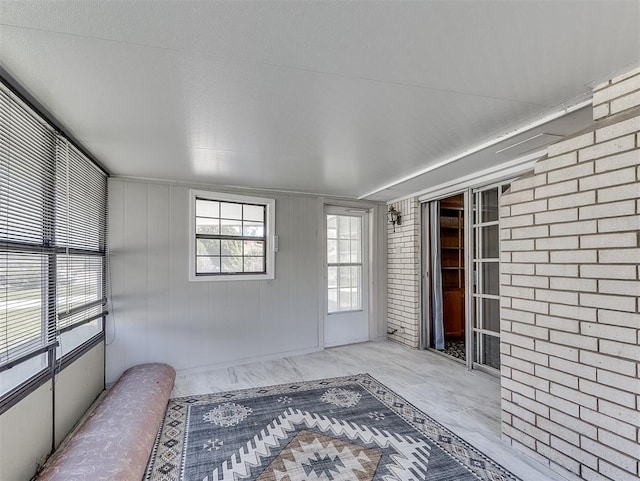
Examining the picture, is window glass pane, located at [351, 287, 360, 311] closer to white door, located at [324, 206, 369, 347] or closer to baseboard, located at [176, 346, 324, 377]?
white door, located at [324, 206, 369, 347]

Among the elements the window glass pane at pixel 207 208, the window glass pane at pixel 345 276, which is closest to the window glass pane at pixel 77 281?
the window glass pane at pixel 207 208

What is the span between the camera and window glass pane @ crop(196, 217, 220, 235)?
4.11m

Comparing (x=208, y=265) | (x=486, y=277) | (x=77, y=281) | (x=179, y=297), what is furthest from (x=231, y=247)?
(x=486, y=277)

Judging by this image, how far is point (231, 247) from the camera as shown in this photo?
4273 mm

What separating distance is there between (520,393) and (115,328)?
3842 millimetres

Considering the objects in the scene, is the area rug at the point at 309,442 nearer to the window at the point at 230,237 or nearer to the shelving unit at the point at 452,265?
the window at the point at 230,237

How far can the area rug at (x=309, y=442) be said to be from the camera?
208 centimetres

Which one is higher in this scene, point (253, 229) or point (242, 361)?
point (253, 229)

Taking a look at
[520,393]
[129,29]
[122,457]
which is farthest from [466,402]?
[129,29]

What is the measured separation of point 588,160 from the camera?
192cm

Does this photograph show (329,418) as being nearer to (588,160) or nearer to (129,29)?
(588,160)

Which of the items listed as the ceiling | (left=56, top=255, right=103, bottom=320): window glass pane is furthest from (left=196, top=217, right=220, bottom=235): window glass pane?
the ceiling

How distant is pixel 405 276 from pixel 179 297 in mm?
3117

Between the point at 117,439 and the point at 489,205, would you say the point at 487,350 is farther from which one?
the point at 117,439
